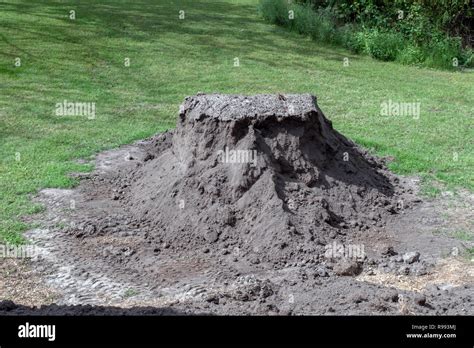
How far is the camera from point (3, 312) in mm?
5539

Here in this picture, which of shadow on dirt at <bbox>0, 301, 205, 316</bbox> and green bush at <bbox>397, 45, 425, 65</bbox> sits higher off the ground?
green bush at <bbox>397, 45, 425, 65</bbox>

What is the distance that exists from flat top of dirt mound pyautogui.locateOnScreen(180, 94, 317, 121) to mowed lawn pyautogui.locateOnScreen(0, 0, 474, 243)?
1.93m

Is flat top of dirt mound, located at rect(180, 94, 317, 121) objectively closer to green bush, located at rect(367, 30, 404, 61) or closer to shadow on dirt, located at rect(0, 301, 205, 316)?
shadow on dirt, located at rect(0, 301, 205, 316)

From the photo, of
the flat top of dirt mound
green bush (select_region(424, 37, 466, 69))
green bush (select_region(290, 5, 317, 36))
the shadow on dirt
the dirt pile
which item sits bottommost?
the shadow on dirt

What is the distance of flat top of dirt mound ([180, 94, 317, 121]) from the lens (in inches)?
323

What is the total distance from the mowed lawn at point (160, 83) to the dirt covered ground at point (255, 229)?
2.74 ft

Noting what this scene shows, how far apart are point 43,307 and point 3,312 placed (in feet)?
1.12

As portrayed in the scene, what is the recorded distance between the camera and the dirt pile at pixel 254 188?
744 cm

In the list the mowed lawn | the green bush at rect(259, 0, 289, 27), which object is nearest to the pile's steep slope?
the mowed lawn

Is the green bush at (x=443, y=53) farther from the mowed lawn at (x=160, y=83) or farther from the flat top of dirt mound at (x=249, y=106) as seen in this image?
the flat top of dirt mound at (x=249, y=106)

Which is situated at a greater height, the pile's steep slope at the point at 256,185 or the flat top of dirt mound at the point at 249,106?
the flat top of dirt mound at the point at 249,106

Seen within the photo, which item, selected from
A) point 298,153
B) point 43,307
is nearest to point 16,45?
point 298,153

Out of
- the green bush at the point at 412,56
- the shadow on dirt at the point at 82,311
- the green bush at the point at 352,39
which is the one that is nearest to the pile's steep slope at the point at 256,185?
A: the shadow on dirt at the point at 82,311

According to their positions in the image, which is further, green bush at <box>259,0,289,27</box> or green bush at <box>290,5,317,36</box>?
green bush at <box>259,0,289,27</box>
